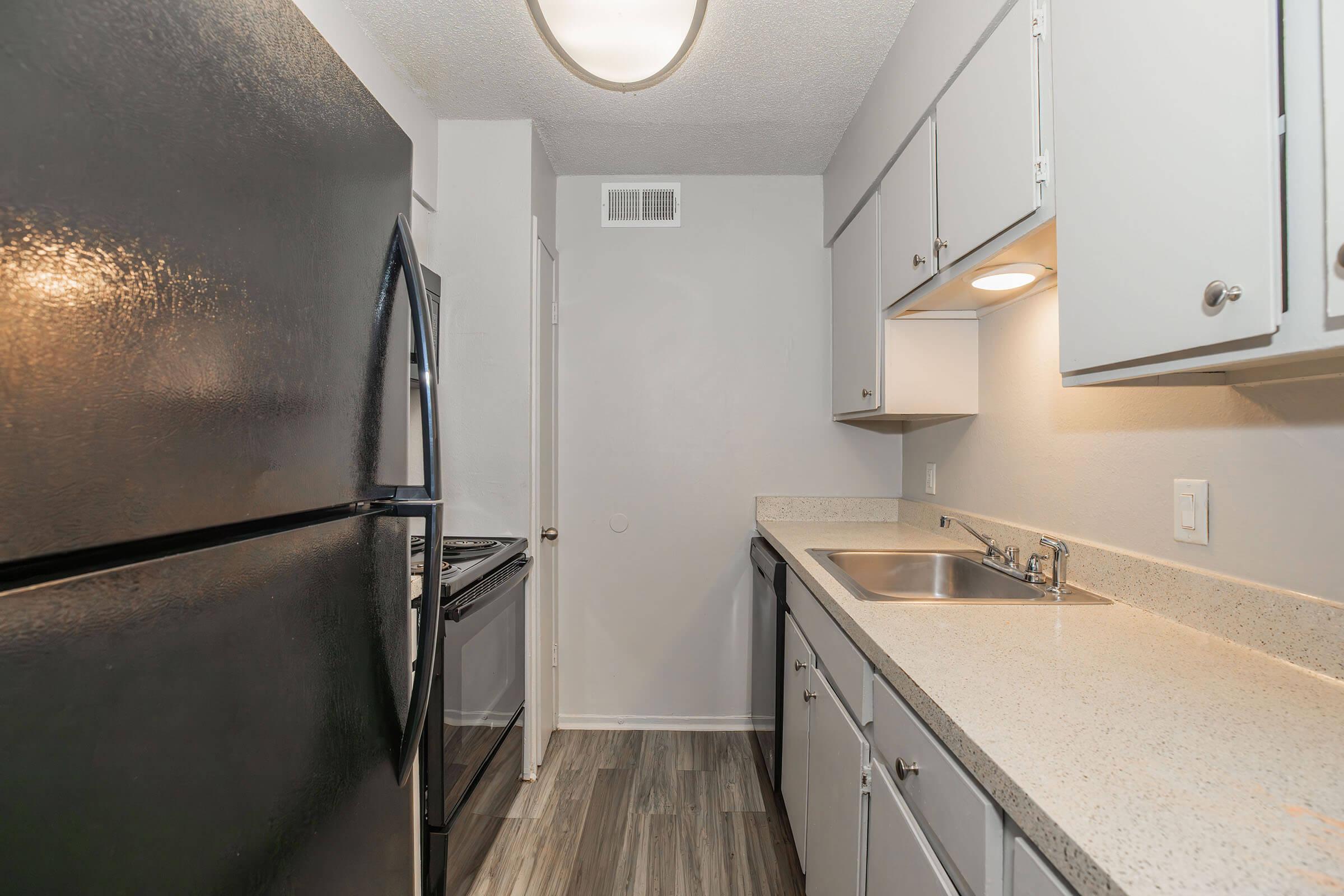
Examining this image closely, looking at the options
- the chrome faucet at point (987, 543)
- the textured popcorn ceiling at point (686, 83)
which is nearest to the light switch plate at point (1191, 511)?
the chrome faucet at point (987, 543)

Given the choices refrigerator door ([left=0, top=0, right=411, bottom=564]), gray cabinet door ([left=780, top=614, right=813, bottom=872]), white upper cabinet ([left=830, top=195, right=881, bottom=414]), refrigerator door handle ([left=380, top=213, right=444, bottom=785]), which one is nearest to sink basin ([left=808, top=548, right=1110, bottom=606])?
gray cabinet door ([left=780, top=614, right=813, bottom=872])

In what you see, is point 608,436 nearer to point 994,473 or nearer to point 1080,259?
point 994,473

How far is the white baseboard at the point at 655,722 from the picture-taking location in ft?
→ 8.90

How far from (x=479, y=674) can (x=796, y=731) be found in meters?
0.93

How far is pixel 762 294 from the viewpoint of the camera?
2.72 meters

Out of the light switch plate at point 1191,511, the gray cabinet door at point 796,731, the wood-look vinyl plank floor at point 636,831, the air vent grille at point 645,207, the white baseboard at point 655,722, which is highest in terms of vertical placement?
the air vent grille at point 645,207

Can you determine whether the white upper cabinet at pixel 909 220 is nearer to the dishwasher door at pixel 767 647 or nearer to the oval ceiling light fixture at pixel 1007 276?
the oval ceiling light fixture at pixel 1007 276

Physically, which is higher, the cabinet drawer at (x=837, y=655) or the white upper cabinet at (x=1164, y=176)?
the white upper cabinet at (x=1164, y=176)

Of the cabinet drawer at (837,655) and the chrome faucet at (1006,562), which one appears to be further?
the chrome faucet at (1006,562)

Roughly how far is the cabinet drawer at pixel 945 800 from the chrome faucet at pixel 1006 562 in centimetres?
70

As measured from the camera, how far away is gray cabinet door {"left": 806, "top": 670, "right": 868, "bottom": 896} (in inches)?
45.5

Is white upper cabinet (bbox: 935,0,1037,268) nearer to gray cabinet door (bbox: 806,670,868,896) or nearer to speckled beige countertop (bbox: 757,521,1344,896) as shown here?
speckled beige countertop (bbox: 757,521,1344,896)

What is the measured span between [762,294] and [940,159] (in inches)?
48.9

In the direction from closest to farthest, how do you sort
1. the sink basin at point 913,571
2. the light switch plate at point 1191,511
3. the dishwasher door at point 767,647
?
the light switch plate at point 1191,511
the sink basin at point 913,571
the dishwasher door at point 767,647
